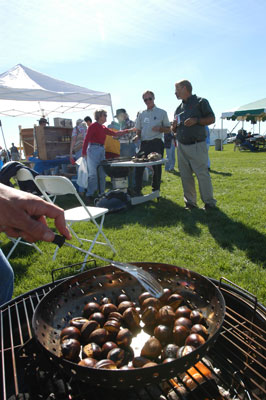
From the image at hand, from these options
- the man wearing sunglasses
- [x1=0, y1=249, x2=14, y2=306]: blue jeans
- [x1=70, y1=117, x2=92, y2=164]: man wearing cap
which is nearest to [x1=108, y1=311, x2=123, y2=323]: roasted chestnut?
[x1=0, y1=249, x2=14, y2=306]: blue jeans

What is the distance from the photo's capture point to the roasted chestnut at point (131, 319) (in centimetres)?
144

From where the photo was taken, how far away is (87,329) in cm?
136

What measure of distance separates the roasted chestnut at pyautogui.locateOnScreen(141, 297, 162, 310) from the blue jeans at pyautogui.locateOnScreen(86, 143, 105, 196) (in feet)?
17.7

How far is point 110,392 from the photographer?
1.30 meters

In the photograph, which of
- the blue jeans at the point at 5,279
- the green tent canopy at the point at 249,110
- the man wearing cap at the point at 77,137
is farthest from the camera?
the green tent canopy at the point at 249,110

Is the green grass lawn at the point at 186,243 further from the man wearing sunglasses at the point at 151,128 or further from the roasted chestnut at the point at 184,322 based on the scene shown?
the roasted chestnut at the point at 184,322

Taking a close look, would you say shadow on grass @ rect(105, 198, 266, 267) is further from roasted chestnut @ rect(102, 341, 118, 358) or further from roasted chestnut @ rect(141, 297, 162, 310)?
roasted chestnut @ rect(102, 341, 118, 358)

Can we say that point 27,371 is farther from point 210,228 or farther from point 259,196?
point 259,196

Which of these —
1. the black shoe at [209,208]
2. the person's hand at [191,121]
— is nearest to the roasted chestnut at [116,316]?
the person's hand at [191,121]

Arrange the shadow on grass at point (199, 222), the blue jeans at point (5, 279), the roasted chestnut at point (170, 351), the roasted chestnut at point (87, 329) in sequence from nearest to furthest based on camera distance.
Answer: the roasted chestnut at point (170, 351) < the roasted chestnut at point (87, 329) < the blue jeans at point (5, 279) < the shadow on grass at point (199, 222)

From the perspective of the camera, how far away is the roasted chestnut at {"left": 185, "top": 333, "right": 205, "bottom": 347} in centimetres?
121

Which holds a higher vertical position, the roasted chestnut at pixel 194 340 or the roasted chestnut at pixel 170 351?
the roasted chestnut at pixel 194 340

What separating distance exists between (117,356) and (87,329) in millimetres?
227

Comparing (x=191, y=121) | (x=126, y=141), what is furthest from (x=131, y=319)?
(x=126, y=141)
